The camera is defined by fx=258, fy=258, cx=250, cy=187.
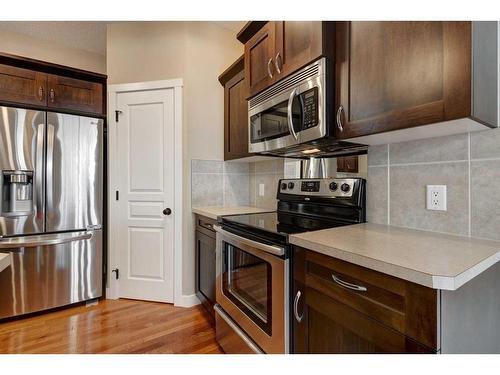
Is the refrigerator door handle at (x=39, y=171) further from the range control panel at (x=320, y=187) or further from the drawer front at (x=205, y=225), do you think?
the range control panel at (x=320, y=187)

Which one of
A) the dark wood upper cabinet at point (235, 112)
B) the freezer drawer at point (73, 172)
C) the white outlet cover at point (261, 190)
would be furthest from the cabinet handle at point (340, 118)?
the freezer drawer at point (73, 172)

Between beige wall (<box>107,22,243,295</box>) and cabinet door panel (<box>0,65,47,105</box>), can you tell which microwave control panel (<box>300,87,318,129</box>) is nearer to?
beige wall (<box>107,22,243,295</box>)

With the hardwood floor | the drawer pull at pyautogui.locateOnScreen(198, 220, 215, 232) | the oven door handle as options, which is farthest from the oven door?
the hardwood floor

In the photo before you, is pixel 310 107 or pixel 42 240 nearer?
pixel 310 107

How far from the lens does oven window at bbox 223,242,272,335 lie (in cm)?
125

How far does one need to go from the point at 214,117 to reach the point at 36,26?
205 centimetres

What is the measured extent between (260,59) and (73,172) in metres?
1.85

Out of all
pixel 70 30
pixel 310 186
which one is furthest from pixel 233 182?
pixel 70 30

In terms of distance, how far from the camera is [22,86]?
214 cm

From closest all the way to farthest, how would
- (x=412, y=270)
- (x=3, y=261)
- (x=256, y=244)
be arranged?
1. (x=412, y=270)
2. (x=3, y=261)
3. (x=256, y=244)

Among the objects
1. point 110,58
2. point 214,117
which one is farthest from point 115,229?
point 110,58

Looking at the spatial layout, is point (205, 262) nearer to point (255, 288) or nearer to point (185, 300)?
point (185, 300)
